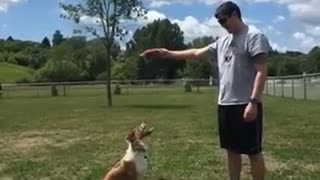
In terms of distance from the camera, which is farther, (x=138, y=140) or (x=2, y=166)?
(x=2, y=166)

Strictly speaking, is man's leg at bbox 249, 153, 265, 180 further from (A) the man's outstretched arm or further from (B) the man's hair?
(B) the man's hair

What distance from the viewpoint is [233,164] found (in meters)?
6.89

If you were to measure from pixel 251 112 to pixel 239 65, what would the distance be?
0.50 m

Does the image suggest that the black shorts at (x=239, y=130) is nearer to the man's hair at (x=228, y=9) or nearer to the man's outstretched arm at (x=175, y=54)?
the man's outstretched arm at (x=175, y=54)

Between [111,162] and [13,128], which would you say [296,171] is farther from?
[13,128]

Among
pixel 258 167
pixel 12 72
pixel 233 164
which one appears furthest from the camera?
pixel 12 72

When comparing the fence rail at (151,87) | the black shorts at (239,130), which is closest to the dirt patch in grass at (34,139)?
the black shorts at (239,130)

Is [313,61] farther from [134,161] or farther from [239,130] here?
[239,130]

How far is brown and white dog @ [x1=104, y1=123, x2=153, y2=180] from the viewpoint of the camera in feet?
22.9

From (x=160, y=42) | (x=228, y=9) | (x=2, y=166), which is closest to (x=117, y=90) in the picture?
(x=2, y=166)

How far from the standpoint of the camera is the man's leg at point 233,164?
6832 mm

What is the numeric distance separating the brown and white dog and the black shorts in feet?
2.84

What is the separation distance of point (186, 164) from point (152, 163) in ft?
1.77

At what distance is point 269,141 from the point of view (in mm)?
14031
